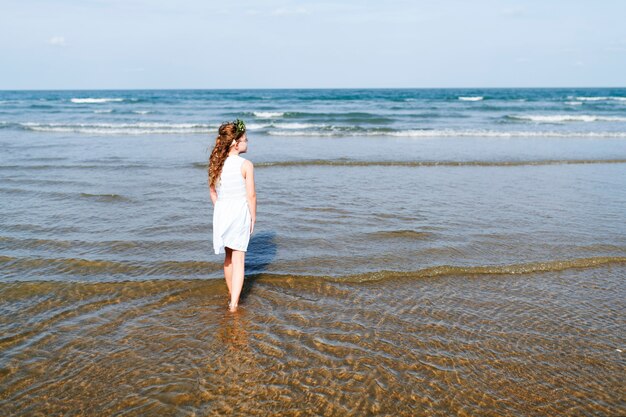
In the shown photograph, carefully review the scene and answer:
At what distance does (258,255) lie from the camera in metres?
6.78

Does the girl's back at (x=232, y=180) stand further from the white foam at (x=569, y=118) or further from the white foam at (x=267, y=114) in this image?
the white foam at (x=267, y=114)

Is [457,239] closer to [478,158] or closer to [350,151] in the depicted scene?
[478,158]

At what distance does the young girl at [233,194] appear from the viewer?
4.91 metres

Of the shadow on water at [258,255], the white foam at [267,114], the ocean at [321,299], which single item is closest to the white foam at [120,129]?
the white foam at [267,114]

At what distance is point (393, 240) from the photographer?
7.36m

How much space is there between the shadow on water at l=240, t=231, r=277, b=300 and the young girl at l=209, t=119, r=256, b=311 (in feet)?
1.88

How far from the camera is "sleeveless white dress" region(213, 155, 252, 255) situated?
16.3ft

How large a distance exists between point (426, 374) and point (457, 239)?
3796 millimetres

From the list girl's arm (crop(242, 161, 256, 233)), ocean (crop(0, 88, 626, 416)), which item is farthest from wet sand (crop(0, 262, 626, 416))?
girl's arm (crop(242, 161, 256, 233))

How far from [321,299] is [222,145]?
201 cm

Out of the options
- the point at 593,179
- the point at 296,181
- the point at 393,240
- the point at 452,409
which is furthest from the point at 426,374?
the point at 593,179

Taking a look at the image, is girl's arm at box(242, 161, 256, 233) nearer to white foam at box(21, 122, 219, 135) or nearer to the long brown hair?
the long brown hair

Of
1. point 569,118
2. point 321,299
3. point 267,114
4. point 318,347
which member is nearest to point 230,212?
point 321,299

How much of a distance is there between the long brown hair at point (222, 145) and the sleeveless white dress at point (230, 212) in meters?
0.05
